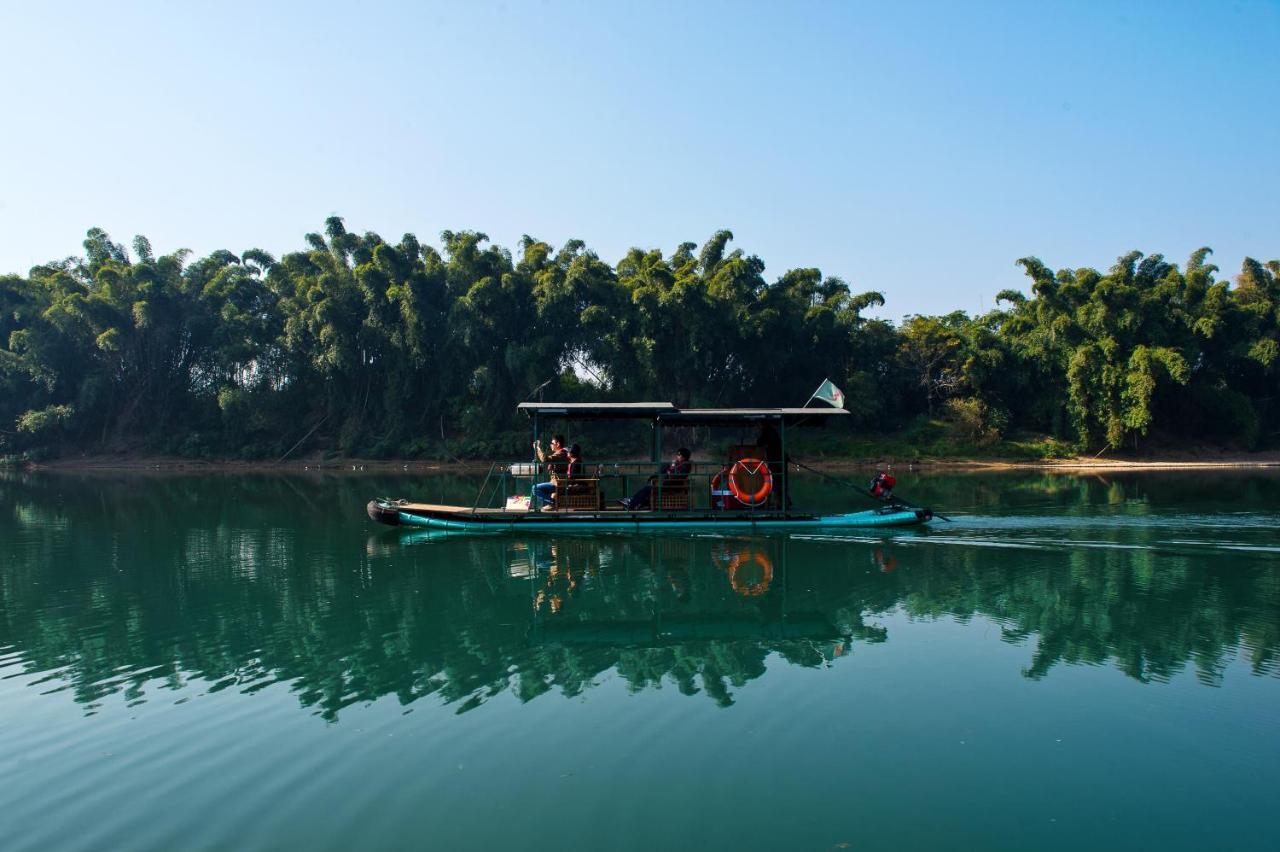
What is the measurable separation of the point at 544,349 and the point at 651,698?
110ft

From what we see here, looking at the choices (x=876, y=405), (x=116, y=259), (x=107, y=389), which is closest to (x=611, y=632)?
(x=876, y=405)

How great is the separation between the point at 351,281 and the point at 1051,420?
110 ft

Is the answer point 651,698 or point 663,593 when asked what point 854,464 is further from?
point 651,698

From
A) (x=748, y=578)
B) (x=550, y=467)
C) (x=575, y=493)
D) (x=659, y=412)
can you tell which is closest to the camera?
(x=748, y=578)

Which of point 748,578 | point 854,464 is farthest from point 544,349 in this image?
point 748,578

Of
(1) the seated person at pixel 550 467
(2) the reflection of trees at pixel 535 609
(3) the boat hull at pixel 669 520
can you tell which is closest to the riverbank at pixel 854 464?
(1) the seated person at pixel 550 467

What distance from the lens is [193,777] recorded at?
6000 mm

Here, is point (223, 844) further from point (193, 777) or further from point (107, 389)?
point (107, 389)

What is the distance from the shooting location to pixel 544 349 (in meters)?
40.1

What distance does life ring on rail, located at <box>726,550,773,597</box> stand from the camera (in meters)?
12.4

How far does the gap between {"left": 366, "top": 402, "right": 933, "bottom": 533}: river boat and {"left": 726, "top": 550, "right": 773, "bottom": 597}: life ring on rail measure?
134 centimetres

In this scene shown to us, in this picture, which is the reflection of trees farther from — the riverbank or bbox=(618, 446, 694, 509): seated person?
the riverbank

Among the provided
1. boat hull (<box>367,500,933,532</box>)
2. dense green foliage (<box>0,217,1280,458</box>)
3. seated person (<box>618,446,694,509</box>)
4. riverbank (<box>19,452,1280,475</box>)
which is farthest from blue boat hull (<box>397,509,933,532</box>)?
dense green foliage (<box>0,217,1280,458</box>)

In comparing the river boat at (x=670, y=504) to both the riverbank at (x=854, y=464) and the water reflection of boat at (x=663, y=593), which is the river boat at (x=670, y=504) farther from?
the riverbank at (x=854, y=464)
